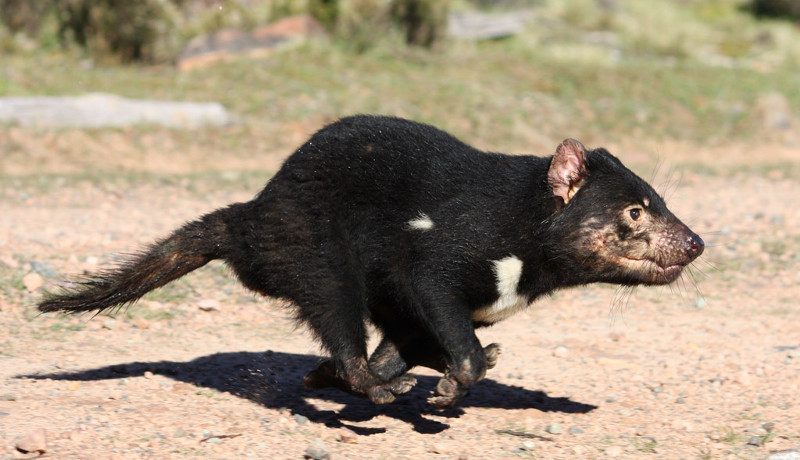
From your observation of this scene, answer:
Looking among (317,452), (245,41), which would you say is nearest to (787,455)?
(317,452)

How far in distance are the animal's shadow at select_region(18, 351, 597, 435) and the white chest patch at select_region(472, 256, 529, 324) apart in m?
0.62

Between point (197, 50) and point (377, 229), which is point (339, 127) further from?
point (197, 50)

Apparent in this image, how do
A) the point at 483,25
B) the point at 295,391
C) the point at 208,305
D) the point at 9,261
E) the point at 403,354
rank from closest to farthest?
the point at 403,354
the point at 295,391
the point at 208,305
the point at 9,261
the point at 483,25

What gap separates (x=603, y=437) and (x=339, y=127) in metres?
1.94

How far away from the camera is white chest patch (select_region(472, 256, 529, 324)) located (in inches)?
177

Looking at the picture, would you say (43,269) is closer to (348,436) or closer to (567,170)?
(348,436)

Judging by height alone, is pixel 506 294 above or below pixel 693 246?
below

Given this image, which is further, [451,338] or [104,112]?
[104,112]

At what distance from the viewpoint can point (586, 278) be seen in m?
4.63

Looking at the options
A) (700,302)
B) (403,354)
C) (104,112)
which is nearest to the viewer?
(403,354)

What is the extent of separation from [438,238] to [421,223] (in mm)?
113

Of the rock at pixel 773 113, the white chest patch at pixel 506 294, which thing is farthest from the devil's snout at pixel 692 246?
the rock at pixel 773 113

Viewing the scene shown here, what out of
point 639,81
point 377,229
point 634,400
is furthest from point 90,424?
point 639,81

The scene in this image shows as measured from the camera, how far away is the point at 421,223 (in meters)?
4.54
